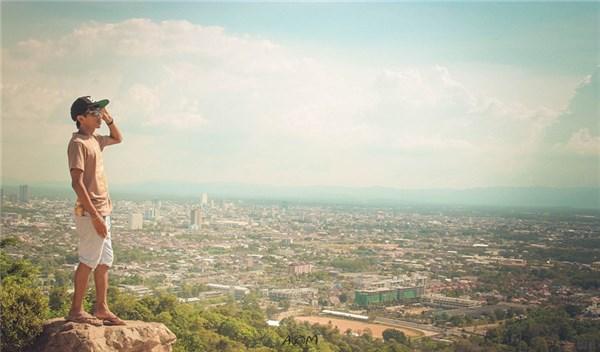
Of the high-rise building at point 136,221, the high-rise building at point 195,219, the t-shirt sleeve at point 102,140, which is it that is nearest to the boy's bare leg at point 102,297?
the t-shirt sleeve at point 102,140

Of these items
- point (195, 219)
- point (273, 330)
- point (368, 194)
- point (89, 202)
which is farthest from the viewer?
point (195, 219)

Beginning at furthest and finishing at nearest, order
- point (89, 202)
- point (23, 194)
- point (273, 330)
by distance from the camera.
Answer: point (23, 194) → point (273, 330) → point (89, 202)

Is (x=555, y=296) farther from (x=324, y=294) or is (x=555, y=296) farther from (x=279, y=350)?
(x=279, y=350)

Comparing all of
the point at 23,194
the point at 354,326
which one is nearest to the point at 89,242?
the point at 354,326

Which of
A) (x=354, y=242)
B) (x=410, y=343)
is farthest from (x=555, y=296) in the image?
(x=354, y=242)

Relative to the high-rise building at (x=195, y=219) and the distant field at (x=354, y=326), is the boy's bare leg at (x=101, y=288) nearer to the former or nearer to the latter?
the distant field at (x=354, y=326)

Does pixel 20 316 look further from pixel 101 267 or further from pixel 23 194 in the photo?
pixel 23 194

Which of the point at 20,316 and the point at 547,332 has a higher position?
the point at 20,316

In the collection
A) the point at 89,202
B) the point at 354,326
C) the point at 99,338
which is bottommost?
the point at 354,326
